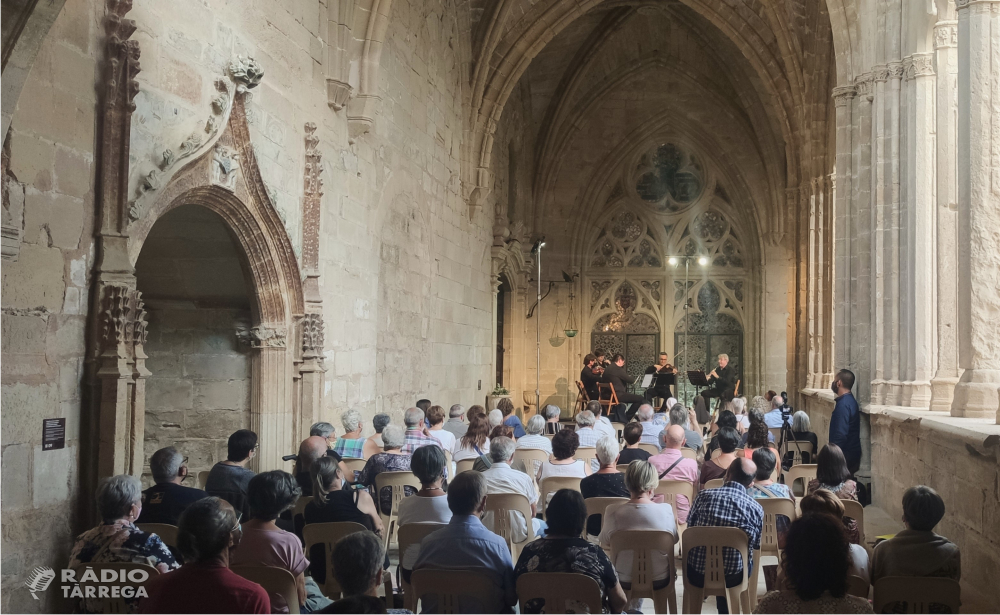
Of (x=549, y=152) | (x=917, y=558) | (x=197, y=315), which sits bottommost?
(x=917, y=558)

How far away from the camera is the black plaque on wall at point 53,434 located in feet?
15.1

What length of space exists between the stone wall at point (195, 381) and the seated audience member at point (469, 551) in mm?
4488

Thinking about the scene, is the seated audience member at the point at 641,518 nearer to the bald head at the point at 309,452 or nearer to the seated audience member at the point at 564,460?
the seated audience member at the point at 564,460

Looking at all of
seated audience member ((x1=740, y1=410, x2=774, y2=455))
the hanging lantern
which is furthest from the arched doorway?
the hanging lantern

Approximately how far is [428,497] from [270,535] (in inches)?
38.8

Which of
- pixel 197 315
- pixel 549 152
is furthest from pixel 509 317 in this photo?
pixel 197 315

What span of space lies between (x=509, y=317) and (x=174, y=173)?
13.2 metres

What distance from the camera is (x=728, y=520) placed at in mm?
4070

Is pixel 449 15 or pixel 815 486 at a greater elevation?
pixel 449 15

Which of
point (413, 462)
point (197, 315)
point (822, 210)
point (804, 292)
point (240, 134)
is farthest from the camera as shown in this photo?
point (804, 292)

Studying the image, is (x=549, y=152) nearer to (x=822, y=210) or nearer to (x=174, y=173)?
(x=822, y=210)

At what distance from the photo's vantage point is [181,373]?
7664mm

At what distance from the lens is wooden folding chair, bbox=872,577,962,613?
3.02 metres

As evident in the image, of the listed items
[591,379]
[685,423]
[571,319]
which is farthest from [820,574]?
[571,319]
